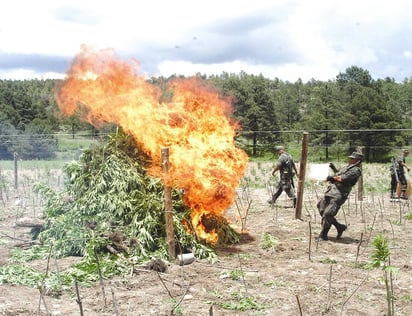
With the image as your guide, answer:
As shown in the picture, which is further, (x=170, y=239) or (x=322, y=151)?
(x=322, y=151)

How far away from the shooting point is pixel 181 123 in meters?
8.96

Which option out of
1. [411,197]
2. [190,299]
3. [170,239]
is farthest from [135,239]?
[411,197]

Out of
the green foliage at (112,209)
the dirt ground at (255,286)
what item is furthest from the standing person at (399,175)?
the green foliage at (112,209)

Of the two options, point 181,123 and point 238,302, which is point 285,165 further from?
point 238,302

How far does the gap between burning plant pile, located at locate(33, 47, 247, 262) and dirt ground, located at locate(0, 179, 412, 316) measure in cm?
102

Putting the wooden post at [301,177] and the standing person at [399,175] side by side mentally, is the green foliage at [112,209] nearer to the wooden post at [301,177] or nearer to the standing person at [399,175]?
the wooden post at [301,177]

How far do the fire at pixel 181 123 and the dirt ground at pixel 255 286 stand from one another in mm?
1188

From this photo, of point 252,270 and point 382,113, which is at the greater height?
point 382,113

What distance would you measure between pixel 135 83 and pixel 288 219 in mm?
5479

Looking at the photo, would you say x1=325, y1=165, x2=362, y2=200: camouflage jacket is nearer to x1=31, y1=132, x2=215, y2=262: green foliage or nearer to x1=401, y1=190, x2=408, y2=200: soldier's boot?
x1=31, y1=132, x2=215, y2=262: green foliage

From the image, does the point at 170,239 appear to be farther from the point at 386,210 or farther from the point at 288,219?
the point at 386,210

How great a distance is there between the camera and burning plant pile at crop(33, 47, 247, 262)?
859cm

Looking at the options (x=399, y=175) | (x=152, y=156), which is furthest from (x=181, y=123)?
(x=399, y=175)

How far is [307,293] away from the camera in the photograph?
645cm
